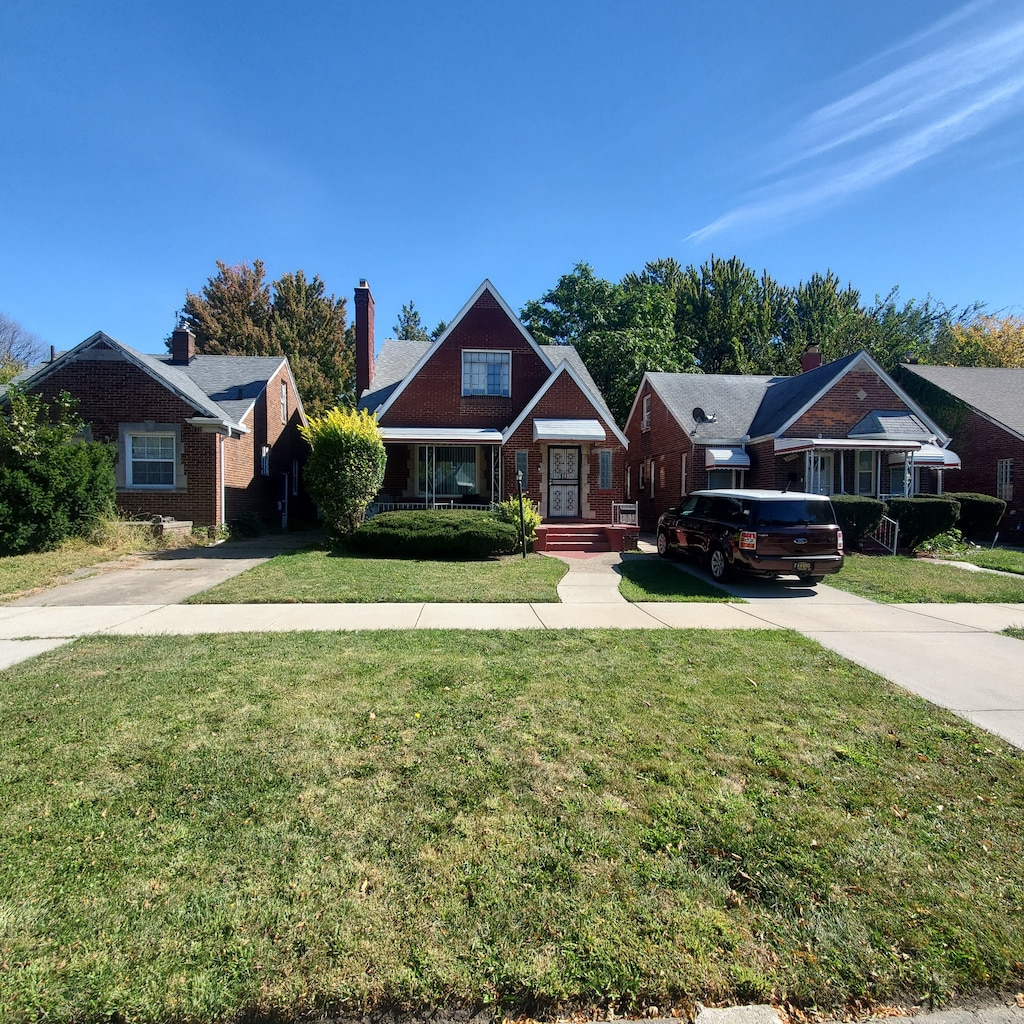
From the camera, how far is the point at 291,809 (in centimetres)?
321

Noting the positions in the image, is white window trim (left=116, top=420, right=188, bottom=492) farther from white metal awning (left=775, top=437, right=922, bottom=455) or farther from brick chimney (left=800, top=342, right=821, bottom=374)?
brick chimney (left=800, top=342, right=821, bottom=374)

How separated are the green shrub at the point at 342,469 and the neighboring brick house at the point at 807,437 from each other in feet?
40.4

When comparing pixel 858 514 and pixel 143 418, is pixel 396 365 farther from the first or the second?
pixel 858 514

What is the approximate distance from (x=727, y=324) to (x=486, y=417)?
2602 centimetres

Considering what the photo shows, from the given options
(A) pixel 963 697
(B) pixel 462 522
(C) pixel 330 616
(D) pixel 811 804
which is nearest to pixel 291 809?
(D) pixel 811 804

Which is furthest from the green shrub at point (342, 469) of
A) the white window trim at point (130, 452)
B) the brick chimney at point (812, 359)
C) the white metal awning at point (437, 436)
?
the brick chimney at point (812, 359)

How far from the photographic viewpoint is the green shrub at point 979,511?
18.6 metres

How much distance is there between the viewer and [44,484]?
13.3m

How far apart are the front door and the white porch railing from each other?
1531 mm

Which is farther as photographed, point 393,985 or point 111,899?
point 111,899

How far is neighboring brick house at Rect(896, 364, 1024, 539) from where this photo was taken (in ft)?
70.1

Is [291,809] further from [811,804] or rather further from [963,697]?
[963,697]

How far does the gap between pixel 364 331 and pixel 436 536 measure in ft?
37.5

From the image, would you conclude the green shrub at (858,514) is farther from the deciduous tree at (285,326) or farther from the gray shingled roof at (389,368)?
the deciduous tree at (285,326)
